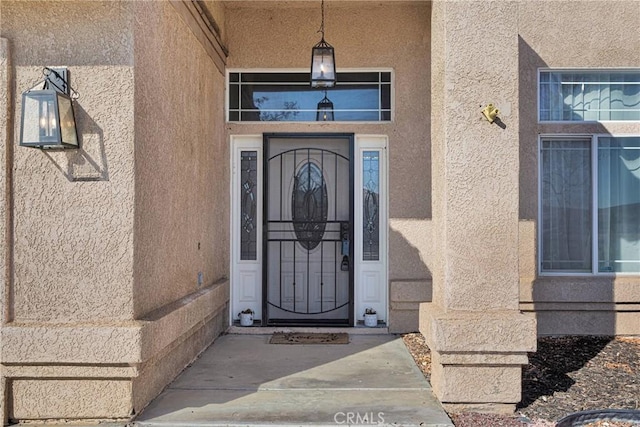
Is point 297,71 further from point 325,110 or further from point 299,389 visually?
point 299,389

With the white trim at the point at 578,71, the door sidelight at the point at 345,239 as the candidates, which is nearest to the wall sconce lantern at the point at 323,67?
the door sidelight at the point at 345,239

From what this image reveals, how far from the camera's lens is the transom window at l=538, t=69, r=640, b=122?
7.11 m

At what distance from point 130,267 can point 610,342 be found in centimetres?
573

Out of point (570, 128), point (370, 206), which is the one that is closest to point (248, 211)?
point (370, 206)

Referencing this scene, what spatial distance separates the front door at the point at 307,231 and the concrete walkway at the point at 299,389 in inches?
42.6

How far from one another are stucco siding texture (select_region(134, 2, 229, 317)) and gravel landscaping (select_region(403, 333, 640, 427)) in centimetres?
268

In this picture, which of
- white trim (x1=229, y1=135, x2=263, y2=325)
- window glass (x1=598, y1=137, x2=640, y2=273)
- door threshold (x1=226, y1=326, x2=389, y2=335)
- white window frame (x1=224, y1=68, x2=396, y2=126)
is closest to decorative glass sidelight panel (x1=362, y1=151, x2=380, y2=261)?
white window frame (x1=224, y1=68, x2=396, y2=126)

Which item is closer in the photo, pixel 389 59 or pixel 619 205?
pixel 619 205

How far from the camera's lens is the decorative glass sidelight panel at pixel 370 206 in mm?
7547

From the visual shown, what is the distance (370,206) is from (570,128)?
2.79m

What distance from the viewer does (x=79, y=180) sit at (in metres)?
4.21

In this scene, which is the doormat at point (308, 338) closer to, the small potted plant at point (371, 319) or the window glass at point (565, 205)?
the small potted plant at point (371, 319)

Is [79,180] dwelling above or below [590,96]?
below

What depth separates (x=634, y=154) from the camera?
7098mm
